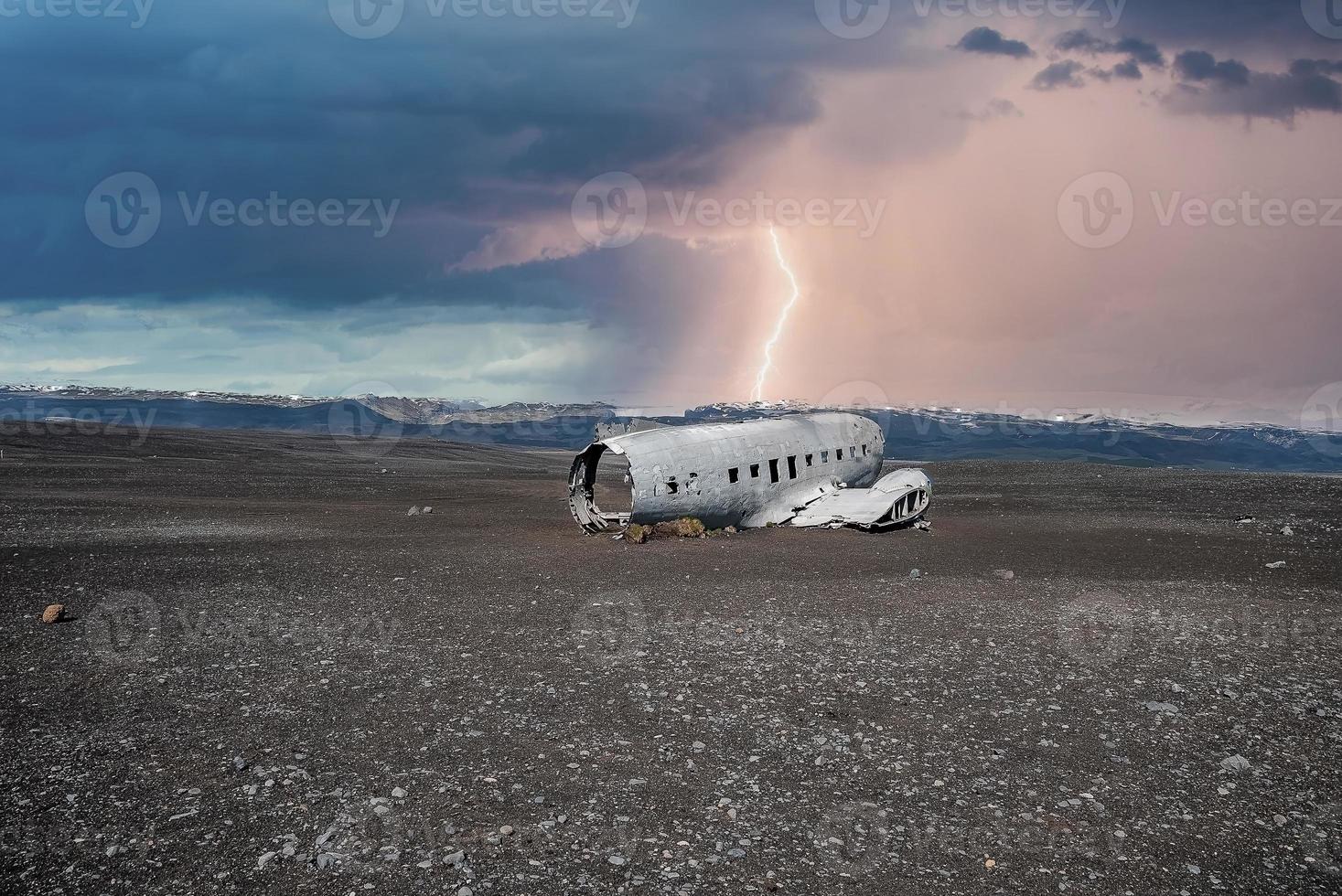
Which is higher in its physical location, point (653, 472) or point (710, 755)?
point (653, 472)

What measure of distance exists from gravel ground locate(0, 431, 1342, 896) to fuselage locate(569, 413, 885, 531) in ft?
9.95

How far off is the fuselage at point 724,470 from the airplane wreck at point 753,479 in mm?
34

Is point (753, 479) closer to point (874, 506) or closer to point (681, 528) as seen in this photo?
point (681, 528)

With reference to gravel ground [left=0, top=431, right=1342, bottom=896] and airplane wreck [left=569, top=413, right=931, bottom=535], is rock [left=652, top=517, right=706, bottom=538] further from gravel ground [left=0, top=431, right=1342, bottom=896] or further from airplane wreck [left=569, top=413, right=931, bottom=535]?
gravel ground [left=0, top=431, right=1342, bottom=896]

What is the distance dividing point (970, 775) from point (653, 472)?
15989 millimetres

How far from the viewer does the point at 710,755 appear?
9.01 m

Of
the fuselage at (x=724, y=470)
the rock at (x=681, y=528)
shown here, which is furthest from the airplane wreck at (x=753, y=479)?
the rock at (x=681, y=528)

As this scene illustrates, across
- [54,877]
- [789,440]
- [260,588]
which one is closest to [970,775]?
[54,877]

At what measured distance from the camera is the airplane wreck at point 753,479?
79.3ft

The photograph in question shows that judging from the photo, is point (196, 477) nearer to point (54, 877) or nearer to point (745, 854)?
point (54, 877)

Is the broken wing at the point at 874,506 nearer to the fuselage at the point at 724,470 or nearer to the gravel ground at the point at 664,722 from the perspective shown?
the fuselage at the point at 724,470

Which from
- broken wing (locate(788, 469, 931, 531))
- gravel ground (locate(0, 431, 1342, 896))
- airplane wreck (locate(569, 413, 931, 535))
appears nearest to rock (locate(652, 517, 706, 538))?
airplane wreck (locate(569, 413, 931, 535))

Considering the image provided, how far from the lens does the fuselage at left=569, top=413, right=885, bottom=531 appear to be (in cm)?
2405

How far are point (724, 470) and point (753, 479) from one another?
1.45 m
